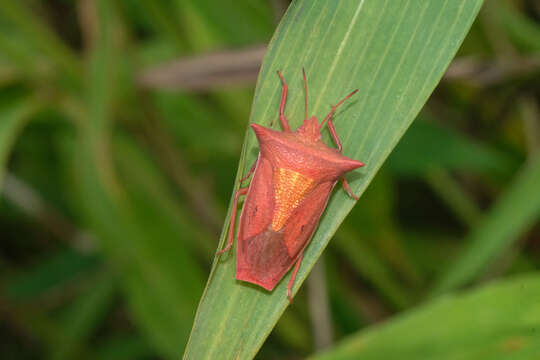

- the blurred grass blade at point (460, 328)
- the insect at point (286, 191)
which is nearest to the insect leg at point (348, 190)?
the insect at point (286, 191)

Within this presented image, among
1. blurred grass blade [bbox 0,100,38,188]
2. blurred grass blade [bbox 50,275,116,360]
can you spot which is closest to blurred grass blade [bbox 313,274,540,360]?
blurred grass blade [bbox 0,100,38,188]

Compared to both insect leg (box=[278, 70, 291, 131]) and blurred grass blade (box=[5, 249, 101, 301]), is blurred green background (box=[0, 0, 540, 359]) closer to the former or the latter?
blurred grass blade (box=[5, 249, 101, 301])

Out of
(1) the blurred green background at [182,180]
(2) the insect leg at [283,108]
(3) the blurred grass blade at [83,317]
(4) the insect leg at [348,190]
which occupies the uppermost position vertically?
(2) the insect leg at [283,108]

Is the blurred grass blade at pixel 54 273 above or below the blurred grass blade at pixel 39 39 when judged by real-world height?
below

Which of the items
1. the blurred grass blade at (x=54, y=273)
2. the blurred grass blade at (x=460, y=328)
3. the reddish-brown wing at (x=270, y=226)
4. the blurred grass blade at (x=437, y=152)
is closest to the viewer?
the reddish-brown wing at (x=270, y=226)

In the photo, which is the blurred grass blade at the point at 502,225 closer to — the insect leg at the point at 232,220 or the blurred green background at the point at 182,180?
the blurred green background at the point at 182,180

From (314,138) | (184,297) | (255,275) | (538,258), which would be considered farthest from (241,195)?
(538,258)

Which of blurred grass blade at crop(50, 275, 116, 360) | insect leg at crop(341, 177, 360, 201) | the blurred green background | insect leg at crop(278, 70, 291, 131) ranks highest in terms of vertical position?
insect leg at crop(278, 70, 291, 131)

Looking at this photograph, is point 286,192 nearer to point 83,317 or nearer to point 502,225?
point 502,225
